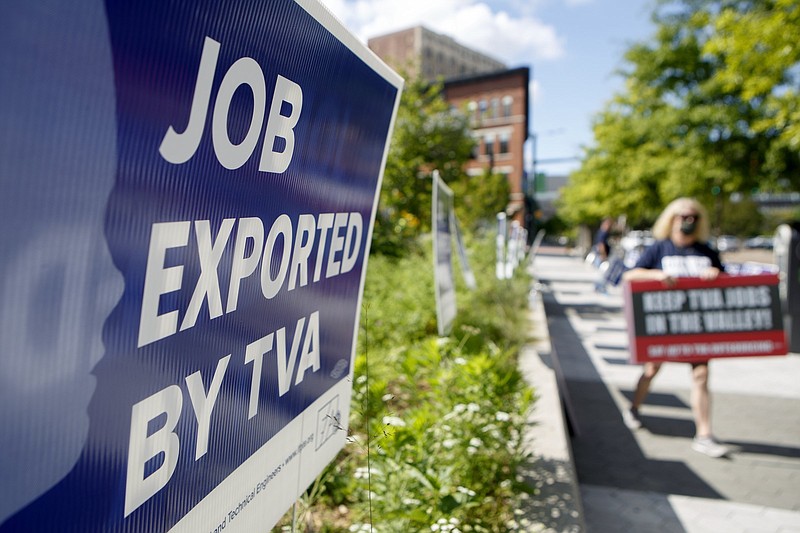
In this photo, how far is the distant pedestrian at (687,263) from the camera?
184 inches

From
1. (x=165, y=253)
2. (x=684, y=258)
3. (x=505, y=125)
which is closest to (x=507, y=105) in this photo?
(x=505, y=125)

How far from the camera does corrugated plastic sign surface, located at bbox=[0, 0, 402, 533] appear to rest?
2.42 ft

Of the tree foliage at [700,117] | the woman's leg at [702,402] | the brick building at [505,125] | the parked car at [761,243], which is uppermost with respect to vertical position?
the brick building at [505,125]

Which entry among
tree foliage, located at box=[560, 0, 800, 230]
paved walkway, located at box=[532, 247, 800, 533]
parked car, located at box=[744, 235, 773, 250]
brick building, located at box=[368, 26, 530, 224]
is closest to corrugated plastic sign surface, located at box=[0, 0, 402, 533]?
paved walkway, located at box=[532, 247, 800, 533]

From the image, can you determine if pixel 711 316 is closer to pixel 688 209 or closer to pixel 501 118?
pixel 688 209

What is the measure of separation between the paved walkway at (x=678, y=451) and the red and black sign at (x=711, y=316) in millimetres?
747

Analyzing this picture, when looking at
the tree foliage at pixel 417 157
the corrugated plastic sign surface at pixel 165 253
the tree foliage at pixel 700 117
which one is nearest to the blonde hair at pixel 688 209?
the corrugated plastic sign surface at pixel 165 253

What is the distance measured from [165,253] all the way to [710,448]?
16.1 feet

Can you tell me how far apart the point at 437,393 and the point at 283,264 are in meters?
1.98

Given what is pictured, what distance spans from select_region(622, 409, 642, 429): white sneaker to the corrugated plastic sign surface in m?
4.39

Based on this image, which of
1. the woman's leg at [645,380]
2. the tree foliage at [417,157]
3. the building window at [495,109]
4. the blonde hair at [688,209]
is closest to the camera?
the blonde hair at [688,209]

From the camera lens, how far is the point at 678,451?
482 cm

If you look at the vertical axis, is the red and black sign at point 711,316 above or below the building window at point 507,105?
below

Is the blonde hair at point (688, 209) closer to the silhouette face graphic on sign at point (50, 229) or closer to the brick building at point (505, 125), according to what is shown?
the silhouette face graphic on sign at point (50, 229)
